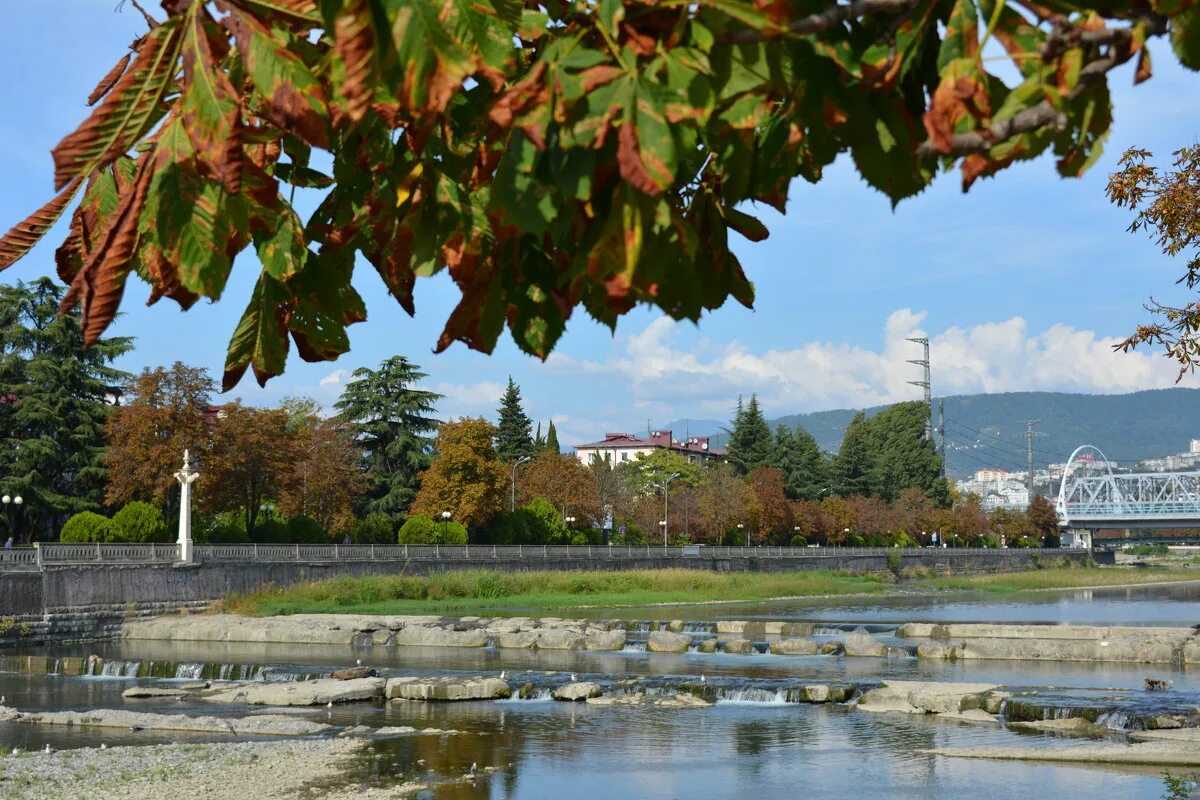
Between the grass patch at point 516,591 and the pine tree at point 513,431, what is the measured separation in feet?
92.6

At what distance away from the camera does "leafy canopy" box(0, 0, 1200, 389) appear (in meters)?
1.78

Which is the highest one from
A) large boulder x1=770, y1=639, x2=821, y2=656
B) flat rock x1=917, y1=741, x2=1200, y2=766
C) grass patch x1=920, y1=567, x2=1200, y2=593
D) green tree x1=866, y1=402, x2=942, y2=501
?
green tree x1=866, y1=402, x2=942, y2=501

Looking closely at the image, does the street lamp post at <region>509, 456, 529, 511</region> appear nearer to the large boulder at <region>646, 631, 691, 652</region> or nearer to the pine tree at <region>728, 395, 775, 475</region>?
the pine tree at <region>728, 395, 775, 475</region>

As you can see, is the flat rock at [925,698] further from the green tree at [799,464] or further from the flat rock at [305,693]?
the green tree at [799,464]

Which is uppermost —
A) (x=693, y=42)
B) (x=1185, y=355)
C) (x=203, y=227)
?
A: (x=1185, y=355)

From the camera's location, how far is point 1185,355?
1352 centimetres

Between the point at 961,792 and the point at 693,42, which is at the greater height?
the point at 693,42

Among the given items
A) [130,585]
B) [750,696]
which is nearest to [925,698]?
[750,696]

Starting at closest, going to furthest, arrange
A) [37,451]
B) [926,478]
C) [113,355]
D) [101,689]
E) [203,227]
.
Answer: [203,227]
[101,689]
[37,451]
[113,355]
[926,478]

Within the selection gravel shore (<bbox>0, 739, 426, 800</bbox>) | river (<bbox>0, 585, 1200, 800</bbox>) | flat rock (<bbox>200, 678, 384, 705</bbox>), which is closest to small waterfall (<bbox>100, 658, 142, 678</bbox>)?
river (<bbox>0, 585, 1200, 800</bbox>)

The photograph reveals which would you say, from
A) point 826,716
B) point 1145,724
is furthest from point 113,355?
point 1145,724

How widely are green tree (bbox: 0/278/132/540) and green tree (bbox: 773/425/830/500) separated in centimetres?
6784

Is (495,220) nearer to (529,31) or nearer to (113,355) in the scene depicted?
(529,31)

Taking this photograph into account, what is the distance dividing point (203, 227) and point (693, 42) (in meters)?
0.86
